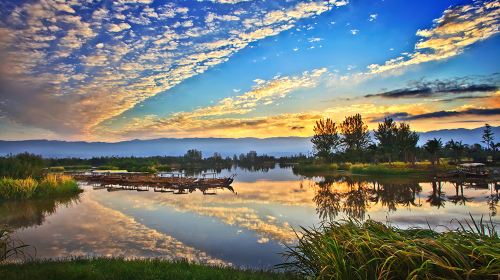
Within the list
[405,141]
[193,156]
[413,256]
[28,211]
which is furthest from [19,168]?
[193,156]

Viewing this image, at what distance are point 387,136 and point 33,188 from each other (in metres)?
54.6

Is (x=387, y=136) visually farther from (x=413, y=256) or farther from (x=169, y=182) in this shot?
(x=413, y=256)

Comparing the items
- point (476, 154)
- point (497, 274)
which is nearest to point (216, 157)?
point (476, 154)

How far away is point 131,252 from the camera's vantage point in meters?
10.2

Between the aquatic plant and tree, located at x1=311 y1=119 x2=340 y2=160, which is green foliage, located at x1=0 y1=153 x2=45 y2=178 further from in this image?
tree, located at x1=311 y1=119 x2=340 y2=160

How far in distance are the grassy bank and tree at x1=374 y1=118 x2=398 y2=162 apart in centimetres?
4987

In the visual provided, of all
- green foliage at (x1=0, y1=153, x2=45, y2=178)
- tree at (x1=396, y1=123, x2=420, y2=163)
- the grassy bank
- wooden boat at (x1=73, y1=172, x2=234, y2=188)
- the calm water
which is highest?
tree at (x1=396, y1=123, x2=420, y2=163)

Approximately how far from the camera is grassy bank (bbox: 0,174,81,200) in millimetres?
19797

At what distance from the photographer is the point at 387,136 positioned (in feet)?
200

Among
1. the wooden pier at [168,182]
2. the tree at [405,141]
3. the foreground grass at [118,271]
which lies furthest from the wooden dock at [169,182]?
the tree at [405,141]

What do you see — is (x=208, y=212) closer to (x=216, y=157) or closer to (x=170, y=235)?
(x=170, y=235)

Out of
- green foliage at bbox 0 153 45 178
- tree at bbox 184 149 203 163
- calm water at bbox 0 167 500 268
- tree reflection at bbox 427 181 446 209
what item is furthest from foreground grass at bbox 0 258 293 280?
tree at bbox 184 149 203 163

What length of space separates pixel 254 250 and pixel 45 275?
18.3 ft

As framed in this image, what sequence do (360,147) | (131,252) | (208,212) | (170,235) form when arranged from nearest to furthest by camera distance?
1. (131,252)
2. (170,235)
3. (208,212)
4. (360,147)
